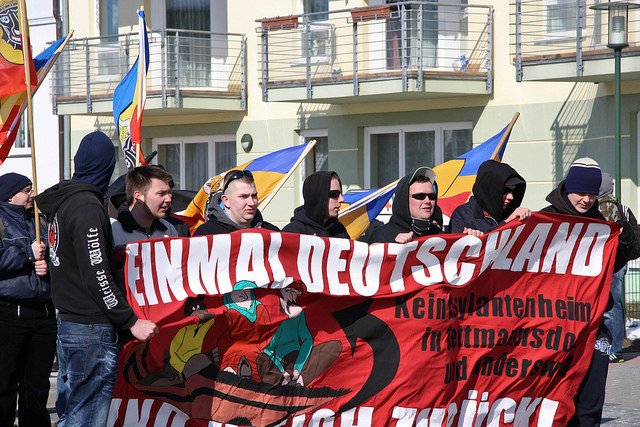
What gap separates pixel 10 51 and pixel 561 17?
10.0 m

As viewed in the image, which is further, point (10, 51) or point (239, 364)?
point (10, 51)

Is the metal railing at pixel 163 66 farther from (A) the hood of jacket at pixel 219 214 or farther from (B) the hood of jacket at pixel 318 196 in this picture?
(A) the hood of jacket at pixel 219 214

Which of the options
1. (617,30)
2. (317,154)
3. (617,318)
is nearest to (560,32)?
(617,30)

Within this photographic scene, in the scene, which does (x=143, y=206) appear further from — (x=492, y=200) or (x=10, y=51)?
(x=10, y=51)

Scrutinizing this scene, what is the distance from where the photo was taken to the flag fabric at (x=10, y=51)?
309 inches

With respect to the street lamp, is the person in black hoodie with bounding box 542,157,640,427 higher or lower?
lower

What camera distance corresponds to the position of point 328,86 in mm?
17344

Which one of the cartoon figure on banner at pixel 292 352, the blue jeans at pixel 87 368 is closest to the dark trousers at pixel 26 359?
the blue jeans at pixel 87 368

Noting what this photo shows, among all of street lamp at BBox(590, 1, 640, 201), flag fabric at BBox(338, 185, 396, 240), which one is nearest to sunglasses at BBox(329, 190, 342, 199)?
flag fabric at BBox(338, 185, 396, 240)

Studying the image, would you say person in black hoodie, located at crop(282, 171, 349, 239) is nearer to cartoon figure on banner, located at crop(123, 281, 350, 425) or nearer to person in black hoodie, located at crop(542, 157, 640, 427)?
cartoon figure on banner, located at crop(123, 281, 350, 425)

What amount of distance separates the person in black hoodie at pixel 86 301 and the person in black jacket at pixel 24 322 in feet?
3.83

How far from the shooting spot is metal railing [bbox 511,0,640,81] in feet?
48.0

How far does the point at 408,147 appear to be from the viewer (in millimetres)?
17781

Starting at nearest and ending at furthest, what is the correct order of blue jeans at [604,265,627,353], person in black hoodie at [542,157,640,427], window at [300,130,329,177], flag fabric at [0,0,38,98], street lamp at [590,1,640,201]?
person in black hoodie at [542,157,640,427]
flag fabric at [0,0,38,98]
blue jeans at [604,265,627,353]
street lamp at [590,1,640,201]
window at [300,130,329,177]
